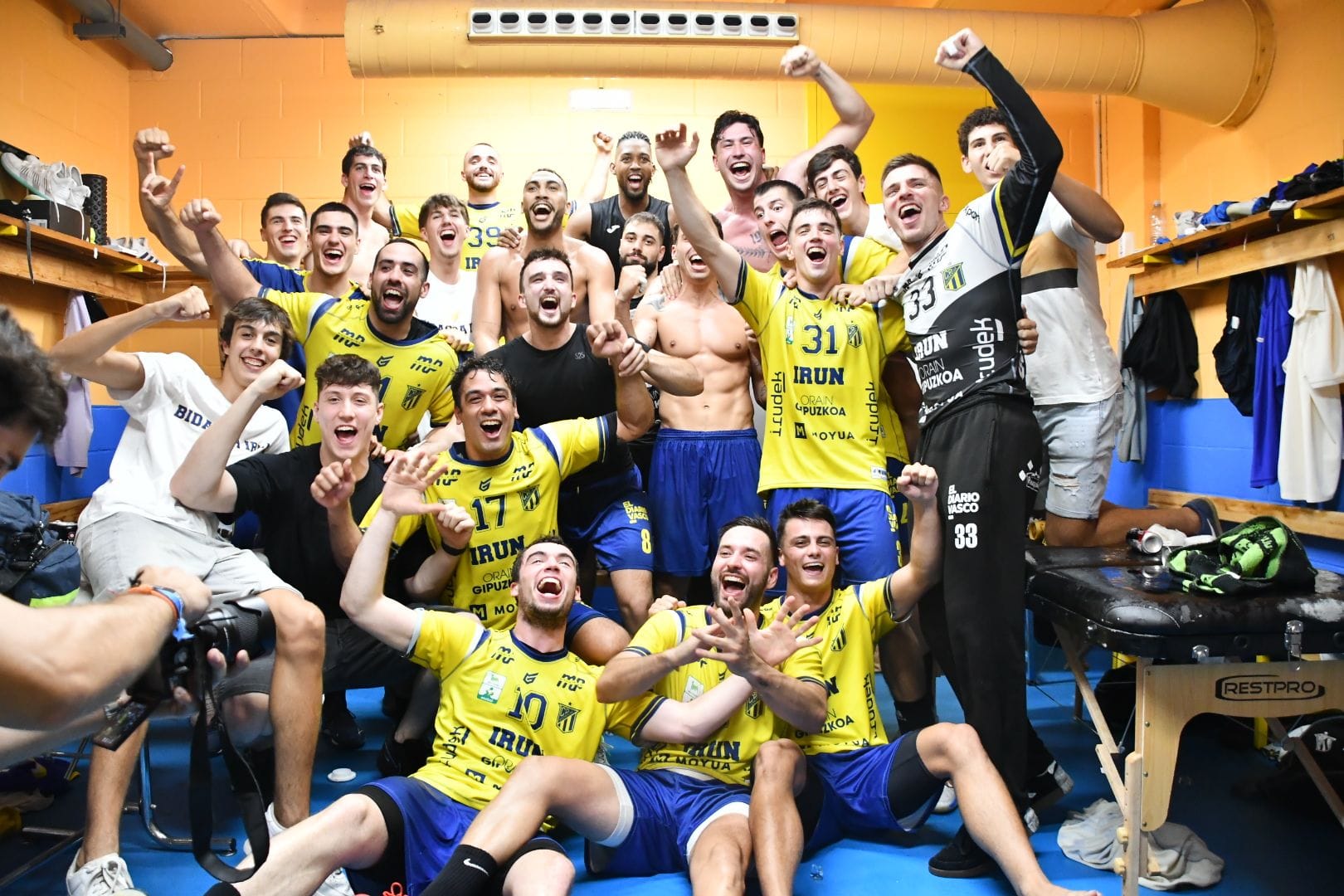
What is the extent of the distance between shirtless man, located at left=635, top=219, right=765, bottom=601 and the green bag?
1.63 m

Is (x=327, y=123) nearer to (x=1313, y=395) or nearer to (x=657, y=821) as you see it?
(x=657, y=821)

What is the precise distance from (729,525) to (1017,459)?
2.97ft

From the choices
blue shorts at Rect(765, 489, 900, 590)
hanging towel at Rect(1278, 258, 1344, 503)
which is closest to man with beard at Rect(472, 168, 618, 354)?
blue shorts at Rect(765, 489, 900, 590)

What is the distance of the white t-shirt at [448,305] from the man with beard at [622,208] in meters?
0.67

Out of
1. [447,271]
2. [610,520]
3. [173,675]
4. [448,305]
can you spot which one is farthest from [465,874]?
[447,271]

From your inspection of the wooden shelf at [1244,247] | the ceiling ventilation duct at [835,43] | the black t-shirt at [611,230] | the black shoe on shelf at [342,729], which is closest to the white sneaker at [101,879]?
the black shoe on shelf at [342,729]

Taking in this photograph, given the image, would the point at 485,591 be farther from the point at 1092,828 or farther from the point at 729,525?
the point at 1092,828

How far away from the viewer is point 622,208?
17.1 feet

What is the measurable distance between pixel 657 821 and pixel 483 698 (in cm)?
62

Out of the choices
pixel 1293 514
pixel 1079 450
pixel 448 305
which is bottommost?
pixel 1293 514

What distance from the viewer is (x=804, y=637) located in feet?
9.47

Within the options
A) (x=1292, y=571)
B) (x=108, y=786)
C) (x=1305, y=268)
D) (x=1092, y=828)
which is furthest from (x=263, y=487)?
(x=1305, y=268)

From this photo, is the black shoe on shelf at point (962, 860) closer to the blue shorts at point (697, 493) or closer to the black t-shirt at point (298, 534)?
the blue shorts at point (697, 493)

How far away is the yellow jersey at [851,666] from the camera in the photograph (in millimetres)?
3102
